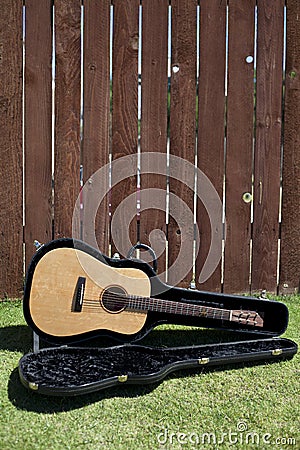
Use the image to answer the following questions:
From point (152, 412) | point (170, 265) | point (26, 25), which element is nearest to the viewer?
point (152, 412)

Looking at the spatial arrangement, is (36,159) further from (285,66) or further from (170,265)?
(285,66)

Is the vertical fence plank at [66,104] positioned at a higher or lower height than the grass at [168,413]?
higher

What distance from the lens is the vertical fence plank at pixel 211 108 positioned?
2.71m

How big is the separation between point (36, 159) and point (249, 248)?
4.13ft

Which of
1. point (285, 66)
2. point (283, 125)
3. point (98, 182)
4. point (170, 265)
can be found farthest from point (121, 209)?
point (285, 66)

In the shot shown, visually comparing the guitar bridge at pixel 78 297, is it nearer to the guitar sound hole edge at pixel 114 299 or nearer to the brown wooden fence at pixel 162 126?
the guitar sound hole edge at pixel 114 299

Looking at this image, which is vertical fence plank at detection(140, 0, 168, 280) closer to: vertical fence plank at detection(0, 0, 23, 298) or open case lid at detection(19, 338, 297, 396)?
vertical fence plank at detection(0, 0, 23, 298)

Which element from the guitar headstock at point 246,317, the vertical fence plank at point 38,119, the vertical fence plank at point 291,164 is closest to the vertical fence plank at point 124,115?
the vertical fence plank at point 38,119

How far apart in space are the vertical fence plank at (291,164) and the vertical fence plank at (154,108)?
27.8 inches

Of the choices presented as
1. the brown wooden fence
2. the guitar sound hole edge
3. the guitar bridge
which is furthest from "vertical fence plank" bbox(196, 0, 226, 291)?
the guitar bridge

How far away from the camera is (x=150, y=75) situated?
8.75ft

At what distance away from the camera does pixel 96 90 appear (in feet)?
8.59

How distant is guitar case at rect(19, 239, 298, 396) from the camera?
172 centimetres

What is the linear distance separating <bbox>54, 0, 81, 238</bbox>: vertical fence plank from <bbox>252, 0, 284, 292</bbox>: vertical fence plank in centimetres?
99
